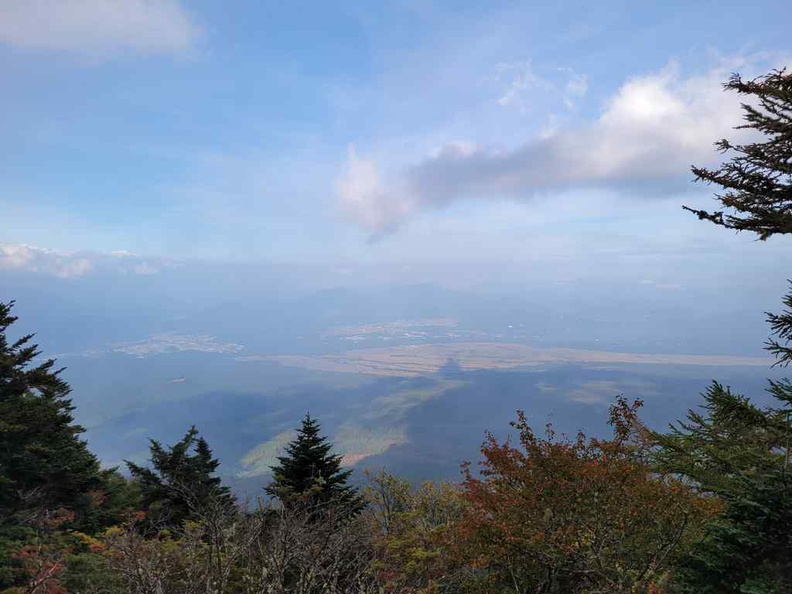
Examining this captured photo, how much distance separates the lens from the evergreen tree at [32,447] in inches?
601

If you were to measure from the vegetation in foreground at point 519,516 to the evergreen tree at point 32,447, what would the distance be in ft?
0.23

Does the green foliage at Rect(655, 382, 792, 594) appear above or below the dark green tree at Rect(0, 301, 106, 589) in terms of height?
above

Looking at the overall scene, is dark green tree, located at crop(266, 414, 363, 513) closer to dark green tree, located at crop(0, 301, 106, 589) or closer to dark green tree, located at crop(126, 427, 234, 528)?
dark green tree, located at crop(126, 427, 234, 528)

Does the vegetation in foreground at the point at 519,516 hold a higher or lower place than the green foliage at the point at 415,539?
higher

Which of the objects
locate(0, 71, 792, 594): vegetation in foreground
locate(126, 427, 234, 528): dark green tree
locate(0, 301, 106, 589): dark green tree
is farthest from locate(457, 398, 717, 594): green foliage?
locate(126, 427, 234, 528): dark green tree

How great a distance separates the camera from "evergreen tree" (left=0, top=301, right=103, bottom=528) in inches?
601

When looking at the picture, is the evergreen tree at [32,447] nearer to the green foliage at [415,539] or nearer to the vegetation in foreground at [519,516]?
the vegetation in foreground at [519,516]

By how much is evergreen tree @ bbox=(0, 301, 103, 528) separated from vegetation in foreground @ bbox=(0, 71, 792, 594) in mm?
71

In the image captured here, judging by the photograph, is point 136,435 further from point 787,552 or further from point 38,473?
point 787,552

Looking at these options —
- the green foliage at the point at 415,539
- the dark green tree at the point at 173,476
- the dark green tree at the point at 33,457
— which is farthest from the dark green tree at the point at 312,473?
the dark green tree at the point at 33,457

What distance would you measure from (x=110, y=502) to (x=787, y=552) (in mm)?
28033

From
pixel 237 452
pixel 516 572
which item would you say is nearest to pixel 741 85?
pixel 516 572

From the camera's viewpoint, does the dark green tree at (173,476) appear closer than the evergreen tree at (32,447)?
No

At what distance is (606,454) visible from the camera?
10.3m
